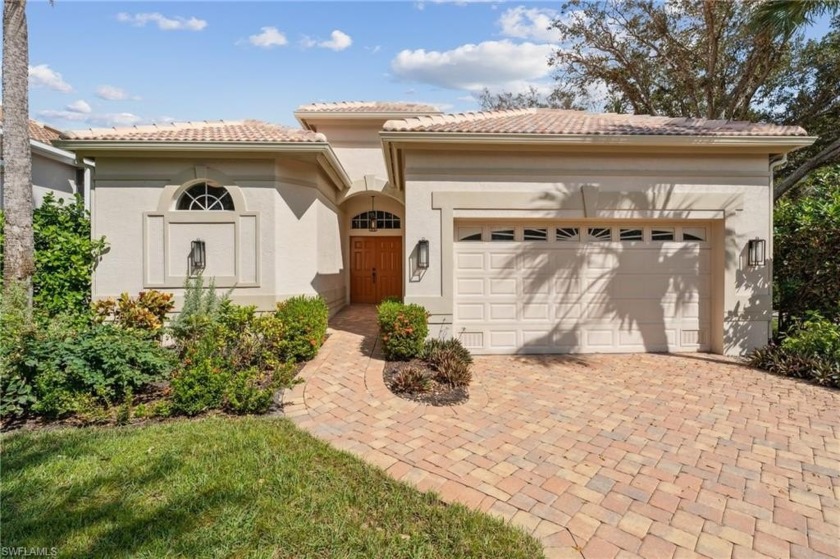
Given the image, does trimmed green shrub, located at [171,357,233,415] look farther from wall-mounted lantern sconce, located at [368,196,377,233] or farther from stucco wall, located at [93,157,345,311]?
wall-mounted lantern sconce, located at [368,196,377,233]

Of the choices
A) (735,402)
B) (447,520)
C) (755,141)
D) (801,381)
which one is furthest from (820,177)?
(447,520)

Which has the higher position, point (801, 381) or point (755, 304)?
point (755, 304)

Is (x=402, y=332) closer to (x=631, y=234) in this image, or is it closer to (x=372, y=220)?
(x=631, y=234)

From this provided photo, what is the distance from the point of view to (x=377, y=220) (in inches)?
546

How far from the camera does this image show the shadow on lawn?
256cm

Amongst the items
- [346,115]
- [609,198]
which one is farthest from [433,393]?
[346,115]

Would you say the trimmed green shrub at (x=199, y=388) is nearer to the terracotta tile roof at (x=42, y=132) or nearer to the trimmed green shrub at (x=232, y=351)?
the trimmed green shrub at (x=232, y=351)

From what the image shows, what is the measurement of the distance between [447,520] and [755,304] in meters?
8.24

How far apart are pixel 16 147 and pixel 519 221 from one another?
9.73m

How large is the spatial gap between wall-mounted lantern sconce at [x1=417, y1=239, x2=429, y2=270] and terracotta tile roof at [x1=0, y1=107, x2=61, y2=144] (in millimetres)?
10195

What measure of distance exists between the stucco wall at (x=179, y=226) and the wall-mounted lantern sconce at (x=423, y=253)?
10.6 feet

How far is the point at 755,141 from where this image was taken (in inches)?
289

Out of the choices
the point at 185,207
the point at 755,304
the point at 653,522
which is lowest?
the point at 653,522

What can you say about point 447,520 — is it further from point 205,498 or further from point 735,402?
point 735,402
